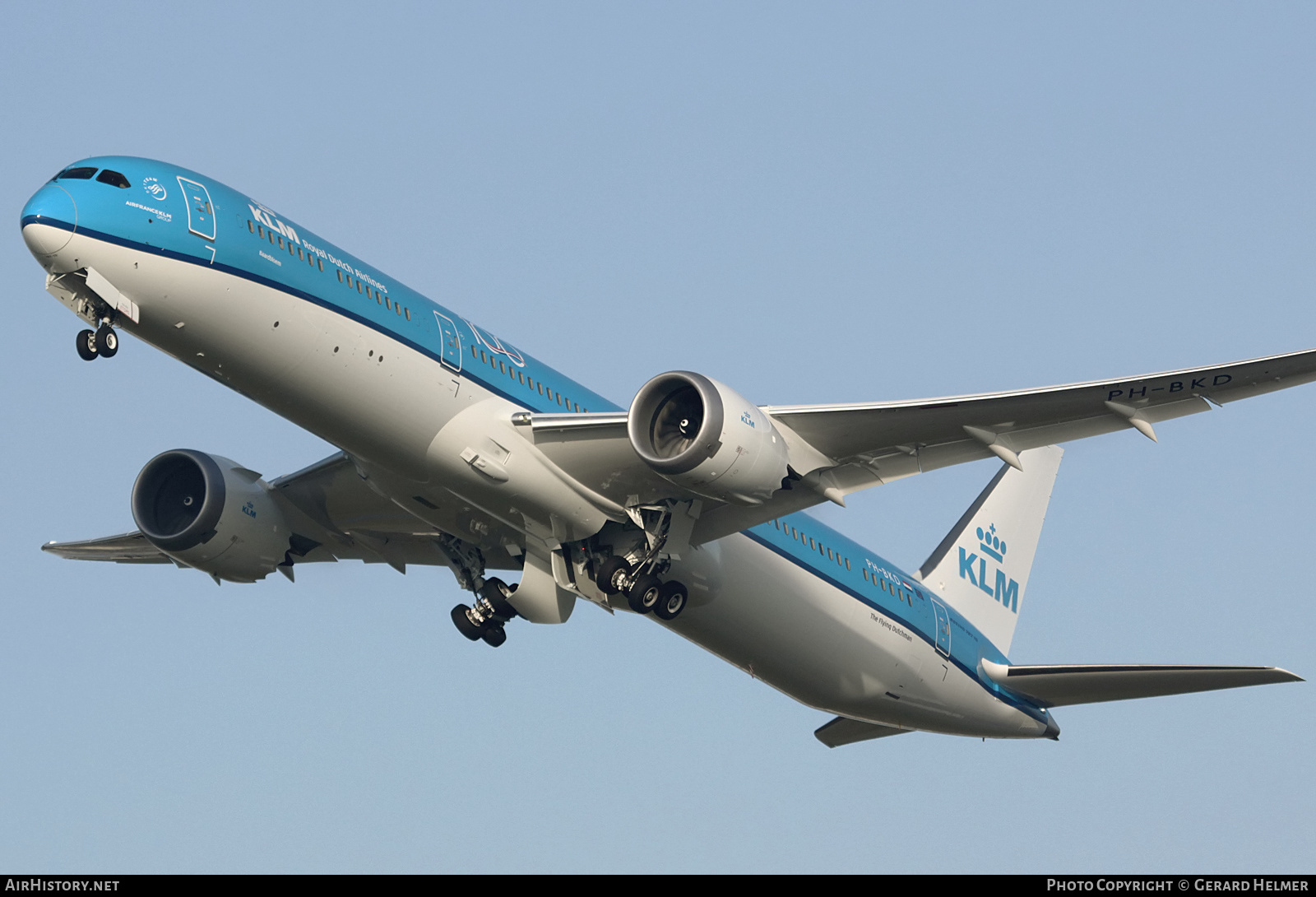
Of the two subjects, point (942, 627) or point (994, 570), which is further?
point (994, 570)

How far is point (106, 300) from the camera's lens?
21375mm

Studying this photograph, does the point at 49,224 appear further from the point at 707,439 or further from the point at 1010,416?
the point at 1010,416

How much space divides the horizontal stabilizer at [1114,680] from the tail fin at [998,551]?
2.28 m

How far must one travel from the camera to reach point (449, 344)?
2417 centimetres

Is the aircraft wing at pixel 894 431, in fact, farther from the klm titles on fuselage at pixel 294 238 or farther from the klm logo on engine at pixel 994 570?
the klm logo on engine at pixel 994 570

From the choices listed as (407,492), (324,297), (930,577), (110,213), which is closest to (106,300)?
(110,213)

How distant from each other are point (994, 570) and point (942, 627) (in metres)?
4.68

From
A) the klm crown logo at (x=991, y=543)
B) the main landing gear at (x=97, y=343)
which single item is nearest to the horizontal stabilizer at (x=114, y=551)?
the main landing gear at (x=97, y=343)

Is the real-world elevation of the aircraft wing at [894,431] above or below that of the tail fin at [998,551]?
below

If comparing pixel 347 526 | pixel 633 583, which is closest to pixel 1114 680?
pixel 633 583

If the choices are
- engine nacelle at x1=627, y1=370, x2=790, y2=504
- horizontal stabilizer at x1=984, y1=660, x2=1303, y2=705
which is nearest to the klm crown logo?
horizontal stabilizer at x1=984, y1=660, x2=1303, y2=705

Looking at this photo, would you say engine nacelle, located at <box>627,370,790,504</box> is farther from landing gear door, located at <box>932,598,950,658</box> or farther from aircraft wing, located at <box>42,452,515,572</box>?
landing gear door, located at <box>932,598,950,658</box>

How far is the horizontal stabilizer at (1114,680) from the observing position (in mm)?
28422

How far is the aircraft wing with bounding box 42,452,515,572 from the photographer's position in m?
28.2
